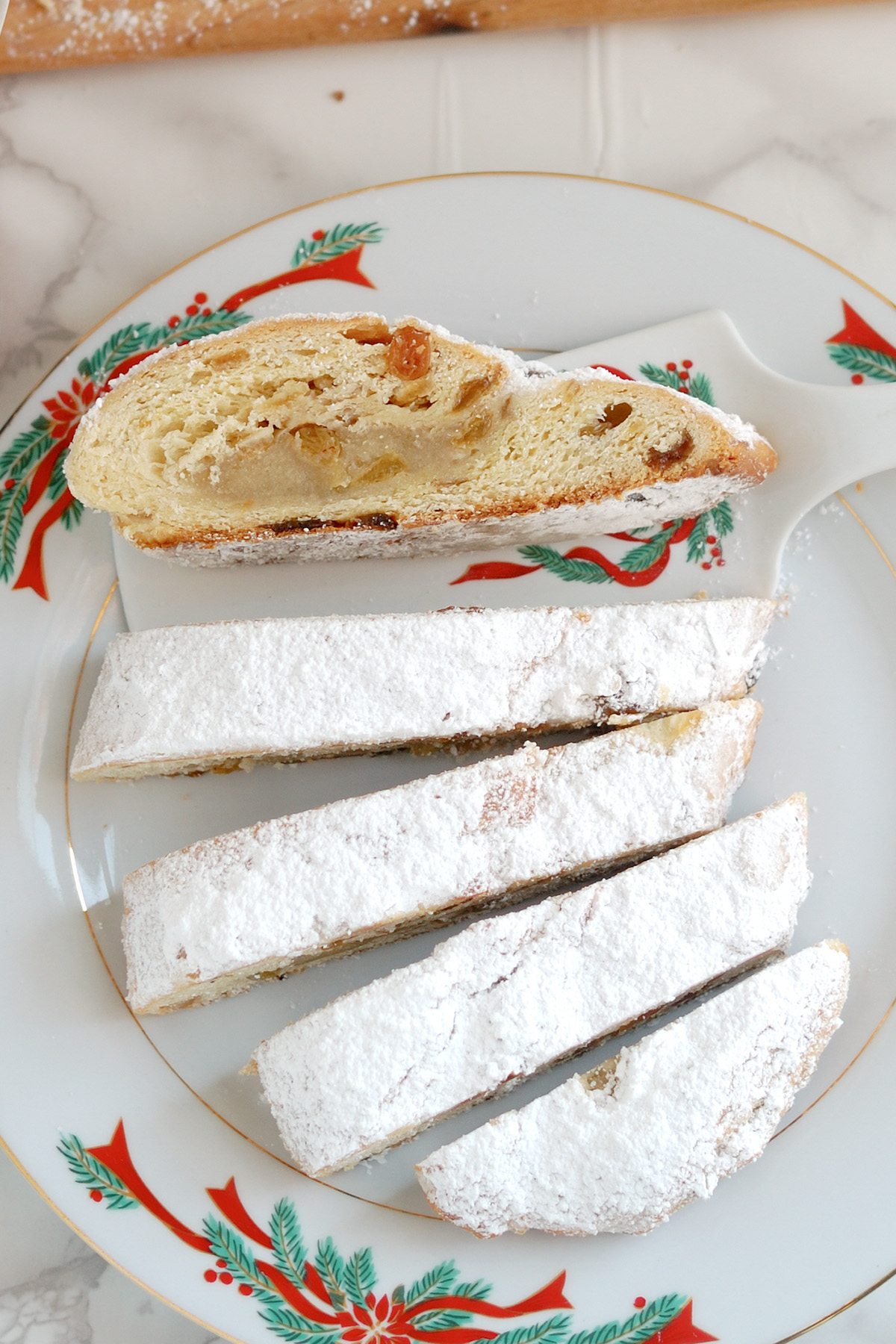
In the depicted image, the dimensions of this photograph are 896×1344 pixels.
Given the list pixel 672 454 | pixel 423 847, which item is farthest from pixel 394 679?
pixel 672 454

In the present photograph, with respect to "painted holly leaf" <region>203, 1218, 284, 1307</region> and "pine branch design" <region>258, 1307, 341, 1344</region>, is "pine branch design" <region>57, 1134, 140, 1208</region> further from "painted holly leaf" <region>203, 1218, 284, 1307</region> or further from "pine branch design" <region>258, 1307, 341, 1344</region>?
"pine branch design" <region>258, 1307, 341, 1344</region>

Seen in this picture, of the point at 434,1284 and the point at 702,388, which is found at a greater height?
the point at 702,388

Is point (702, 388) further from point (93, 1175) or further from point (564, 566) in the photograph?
point (93, 1175)

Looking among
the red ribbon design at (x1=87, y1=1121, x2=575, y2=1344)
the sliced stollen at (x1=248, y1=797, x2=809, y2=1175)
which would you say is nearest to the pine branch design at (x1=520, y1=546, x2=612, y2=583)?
the sliced stollen at (x1=248, y1=797, x2=809, y2=1175)

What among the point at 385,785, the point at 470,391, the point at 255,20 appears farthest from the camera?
the point at 255,20

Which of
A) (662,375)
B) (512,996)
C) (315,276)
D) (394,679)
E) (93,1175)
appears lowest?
(93,1175)

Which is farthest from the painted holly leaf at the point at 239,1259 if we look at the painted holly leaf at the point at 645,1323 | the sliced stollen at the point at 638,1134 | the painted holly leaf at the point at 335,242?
the painted holly leaf at the point at 335,242

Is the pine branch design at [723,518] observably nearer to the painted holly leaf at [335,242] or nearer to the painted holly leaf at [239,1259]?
the painted holly leaf at [335,242]
